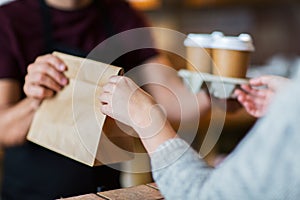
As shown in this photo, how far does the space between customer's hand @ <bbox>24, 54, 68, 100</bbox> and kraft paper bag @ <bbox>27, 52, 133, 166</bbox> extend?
0.01m

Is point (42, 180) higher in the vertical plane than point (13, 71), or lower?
lower

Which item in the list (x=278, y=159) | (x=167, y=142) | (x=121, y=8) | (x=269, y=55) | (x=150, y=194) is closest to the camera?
(x=278, y=159)

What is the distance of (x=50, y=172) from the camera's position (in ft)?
4.16

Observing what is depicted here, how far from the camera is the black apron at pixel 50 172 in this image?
1262 millimetres

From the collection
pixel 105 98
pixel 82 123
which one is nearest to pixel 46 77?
pixel 82 123

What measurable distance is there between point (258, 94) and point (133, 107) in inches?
18.0

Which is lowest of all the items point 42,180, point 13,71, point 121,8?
point 42,180

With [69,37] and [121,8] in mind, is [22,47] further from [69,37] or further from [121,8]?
[121,8]

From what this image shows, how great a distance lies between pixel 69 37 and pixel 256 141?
770 millimetres

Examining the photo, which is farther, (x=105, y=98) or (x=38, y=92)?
(x=38, y=92)

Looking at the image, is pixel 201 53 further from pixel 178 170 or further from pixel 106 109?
pixel 178 170

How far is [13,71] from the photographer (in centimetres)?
123

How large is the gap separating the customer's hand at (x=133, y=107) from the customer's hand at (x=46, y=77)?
23cm

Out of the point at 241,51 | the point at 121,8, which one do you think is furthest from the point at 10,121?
the point at 241,51
